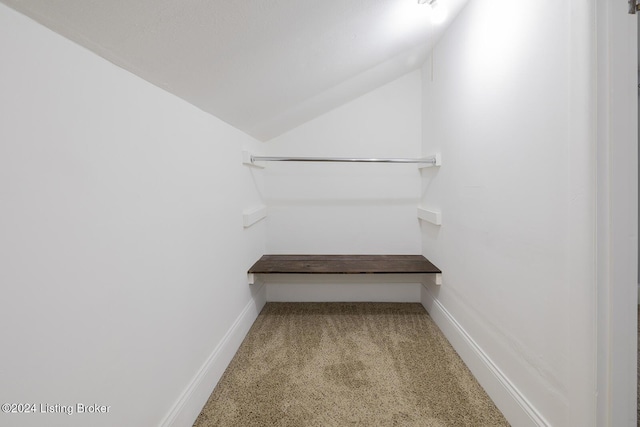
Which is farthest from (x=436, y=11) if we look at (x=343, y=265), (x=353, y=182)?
(x=343, y=265)

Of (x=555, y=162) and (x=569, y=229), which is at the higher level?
(x=555, y=162)

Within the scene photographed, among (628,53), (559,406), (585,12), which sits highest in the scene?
(585,12)

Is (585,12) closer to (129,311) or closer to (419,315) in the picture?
(129,311)

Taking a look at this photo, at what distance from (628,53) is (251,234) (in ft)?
6.46

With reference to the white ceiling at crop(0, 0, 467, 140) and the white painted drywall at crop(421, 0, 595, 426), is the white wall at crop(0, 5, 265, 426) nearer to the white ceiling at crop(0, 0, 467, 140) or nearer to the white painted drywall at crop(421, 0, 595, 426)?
the white ceiling at crop(0, 0, 467, 140)

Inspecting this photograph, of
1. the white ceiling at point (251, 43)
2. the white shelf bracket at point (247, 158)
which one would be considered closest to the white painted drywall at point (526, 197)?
the white ceiling at point (251, 43)

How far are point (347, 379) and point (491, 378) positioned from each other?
703 mm

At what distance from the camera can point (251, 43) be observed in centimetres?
92

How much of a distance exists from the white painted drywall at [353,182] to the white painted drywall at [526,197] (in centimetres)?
59

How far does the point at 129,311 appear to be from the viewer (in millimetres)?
780

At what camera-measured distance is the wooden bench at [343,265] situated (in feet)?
6.07

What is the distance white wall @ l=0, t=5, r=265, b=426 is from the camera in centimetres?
51

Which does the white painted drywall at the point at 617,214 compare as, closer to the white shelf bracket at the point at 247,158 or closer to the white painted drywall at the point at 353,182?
the white painted drywall at the point at 353,182

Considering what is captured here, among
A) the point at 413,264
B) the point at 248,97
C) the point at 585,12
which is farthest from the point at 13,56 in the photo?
the point at 413,264
